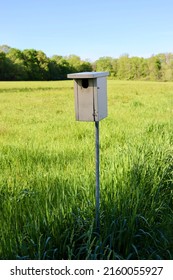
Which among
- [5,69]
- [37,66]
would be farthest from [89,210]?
Answer: [37,66]

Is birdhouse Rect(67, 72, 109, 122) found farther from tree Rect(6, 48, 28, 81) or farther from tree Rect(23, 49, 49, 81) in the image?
tree Rect(23, 49, 49, 81)

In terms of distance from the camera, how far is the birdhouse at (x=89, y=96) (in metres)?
2.61

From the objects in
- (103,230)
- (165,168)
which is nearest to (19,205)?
(103,230)

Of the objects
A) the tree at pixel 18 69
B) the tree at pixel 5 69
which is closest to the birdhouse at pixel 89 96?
the tree at pixel 18 69

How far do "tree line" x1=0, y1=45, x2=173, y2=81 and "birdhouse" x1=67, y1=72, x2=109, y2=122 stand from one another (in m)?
67.2

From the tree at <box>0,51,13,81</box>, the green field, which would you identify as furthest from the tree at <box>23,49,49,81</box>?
the green field

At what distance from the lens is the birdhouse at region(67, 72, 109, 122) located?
261 centimetres

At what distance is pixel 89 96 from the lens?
8.69 ft

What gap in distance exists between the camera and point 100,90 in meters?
2.69

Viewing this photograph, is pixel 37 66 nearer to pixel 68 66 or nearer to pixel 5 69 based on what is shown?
pixel 68 66

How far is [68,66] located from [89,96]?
242ft

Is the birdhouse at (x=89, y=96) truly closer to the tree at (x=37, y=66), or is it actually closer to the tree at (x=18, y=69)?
the tree at (x=18, y=69)
